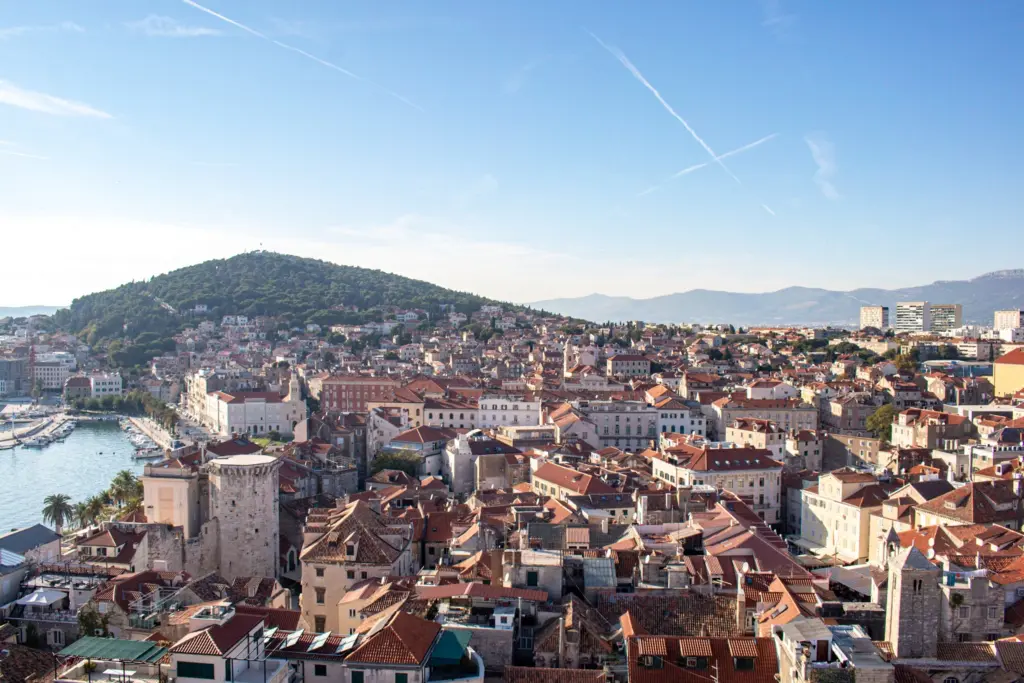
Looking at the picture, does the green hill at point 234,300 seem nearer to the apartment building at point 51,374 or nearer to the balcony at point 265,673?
the apartment building at point 51,374

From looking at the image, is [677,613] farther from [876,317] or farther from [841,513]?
[876,317]

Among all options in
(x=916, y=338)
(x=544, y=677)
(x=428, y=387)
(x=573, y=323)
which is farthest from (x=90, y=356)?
(x=544, y=677)

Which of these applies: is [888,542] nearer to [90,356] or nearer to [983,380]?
[983,380]

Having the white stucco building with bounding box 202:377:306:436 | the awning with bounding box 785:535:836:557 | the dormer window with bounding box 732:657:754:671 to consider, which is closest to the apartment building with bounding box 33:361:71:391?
the white stucco building with bounding box 202:377:306:436

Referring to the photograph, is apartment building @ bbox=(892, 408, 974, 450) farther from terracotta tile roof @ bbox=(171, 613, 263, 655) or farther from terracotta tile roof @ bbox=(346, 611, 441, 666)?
terracotta tile roof @ bbox=(171, 613, 263, 655)

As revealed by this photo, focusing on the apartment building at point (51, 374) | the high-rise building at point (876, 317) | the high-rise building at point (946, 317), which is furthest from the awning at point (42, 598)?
the high-rise building at point (876, 317)
